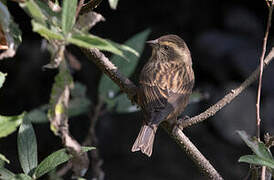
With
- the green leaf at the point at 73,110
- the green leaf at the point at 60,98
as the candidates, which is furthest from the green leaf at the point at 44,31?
the green leaf at the point at 73,110

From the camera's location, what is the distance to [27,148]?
98.0 inches

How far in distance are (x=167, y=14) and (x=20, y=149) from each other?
17.7 feet

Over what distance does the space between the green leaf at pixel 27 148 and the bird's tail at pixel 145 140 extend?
1.16m

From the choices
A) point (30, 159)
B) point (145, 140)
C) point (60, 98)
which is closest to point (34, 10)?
point (60, 98)

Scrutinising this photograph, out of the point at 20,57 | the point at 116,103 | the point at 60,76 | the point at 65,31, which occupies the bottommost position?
the point at 20,57

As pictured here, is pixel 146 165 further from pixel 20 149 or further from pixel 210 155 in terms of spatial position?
pixel 20 149

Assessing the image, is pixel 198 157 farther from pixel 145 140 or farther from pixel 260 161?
pixel 145 140

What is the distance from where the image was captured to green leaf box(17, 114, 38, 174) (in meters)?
2.44

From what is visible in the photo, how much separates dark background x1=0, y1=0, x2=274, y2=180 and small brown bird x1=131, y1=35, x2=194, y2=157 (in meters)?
2.05

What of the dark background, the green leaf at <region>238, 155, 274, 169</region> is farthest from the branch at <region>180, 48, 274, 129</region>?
the dark background

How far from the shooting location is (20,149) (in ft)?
8.14

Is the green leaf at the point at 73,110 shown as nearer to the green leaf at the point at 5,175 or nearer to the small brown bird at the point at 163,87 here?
the small brown bird at the point at 163,87

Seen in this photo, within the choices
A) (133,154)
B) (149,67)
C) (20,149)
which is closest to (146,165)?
(133,154)

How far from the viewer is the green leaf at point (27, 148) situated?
2.44m
